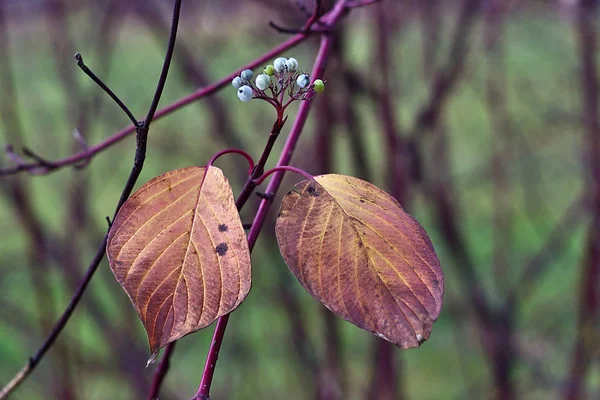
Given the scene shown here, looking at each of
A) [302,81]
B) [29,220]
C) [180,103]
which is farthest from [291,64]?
[29,220]

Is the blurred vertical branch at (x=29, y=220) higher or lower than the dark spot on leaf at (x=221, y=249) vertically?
lower

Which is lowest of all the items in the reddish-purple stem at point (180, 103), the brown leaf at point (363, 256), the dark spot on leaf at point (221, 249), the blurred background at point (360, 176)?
the blurred background at point (360, 176)

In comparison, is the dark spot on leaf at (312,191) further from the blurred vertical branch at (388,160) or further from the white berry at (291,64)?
the blurred vertical branch at (388,160)

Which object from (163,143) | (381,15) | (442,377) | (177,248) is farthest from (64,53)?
(442,377)

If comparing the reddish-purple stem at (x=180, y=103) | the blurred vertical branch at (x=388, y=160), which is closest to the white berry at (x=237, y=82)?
the reddish-purple stem at (x=180, y=103)

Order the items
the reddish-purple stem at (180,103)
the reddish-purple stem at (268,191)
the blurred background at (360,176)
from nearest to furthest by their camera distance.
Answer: the reddish-purple stem at (268,191)
the reddish-purple stem at (180,103)
the blurred background at (360,176)

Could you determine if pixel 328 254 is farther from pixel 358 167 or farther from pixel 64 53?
pixel 64 53

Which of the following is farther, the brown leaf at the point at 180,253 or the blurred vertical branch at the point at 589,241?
the blurred vertical branch at the point at 589,241
